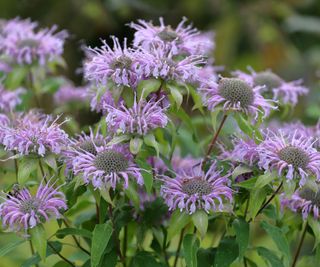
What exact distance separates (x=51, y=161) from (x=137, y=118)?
25 centimetres

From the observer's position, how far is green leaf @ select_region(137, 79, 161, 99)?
59.7 inches

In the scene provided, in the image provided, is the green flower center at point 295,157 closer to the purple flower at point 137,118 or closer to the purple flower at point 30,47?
the purple flower at point 137,118

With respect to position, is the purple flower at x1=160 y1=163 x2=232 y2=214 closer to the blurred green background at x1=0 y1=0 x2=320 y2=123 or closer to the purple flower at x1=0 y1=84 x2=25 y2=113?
the purple flower at x1=0 y1=84 x2=25 y2=113

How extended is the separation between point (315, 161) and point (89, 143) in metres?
0.59

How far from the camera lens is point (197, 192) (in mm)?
1537

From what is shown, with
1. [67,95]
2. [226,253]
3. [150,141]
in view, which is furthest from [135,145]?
[67,95]

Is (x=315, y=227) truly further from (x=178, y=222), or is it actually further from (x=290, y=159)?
(x=178, y=222)

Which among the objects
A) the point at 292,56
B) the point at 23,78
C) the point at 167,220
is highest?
the point at 292,56

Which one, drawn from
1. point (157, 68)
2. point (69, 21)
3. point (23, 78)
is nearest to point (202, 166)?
point (157, 68)

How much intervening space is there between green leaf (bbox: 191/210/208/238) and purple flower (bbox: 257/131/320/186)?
191mm

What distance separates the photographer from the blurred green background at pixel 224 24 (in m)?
5.28

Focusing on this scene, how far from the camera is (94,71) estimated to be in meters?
1.61

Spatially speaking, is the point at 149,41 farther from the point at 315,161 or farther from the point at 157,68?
the point at 315,161

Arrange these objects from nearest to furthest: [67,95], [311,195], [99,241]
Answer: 1. [99,241]
2. [311,195]
3. [67,95]
